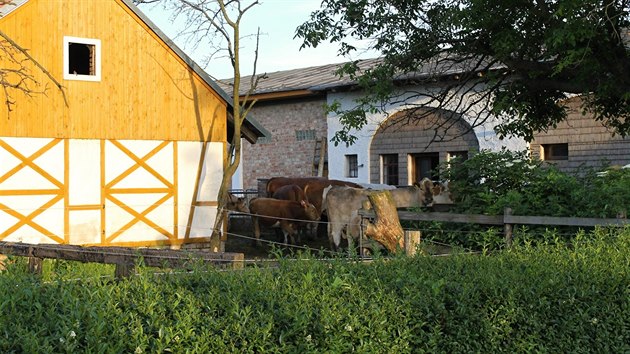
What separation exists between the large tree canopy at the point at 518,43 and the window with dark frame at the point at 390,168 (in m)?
12.5

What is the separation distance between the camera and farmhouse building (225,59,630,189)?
2611 cm

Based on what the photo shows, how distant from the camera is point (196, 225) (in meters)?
21.0

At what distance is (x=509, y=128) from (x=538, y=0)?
3515mm

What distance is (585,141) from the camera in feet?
84.9

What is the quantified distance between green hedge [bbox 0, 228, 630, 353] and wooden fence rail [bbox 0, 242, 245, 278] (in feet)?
2.42

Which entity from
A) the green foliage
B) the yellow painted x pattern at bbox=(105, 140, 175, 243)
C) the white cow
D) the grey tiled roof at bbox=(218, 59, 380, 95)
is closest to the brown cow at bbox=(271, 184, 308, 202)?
the yellow painted x pattern at bbox=(105, 140, 175, 243)

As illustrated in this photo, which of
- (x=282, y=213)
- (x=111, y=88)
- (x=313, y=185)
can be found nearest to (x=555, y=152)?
(x=313, y=185)

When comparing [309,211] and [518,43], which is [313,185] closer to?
[309,211]

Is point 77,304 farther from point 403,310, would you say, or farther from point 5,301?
point 403,310

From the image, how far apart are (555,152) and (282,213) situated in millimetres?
9863

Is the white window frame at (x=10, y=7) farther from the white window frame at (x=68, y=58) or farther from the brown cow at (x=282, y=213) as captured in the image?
the brown cow at (x=282, y=213)

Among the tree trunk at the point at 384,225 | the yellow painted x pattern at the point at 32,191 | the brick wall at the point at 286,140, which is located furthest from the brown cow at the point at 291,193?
the tree trunk at the point at 384,225

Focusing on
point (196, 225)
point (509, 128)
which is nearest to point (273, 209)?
point (196, 225)

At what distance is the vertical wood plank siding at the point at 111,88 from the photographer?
1842 cm
